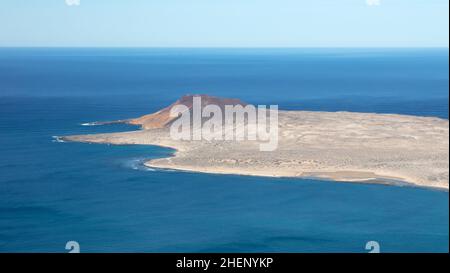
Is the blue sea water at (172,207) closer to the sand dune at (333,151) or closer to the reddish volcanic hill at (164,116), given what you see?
the sand dune at (333,151)

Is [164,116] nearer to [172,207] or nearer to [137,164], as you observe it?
[137,164]

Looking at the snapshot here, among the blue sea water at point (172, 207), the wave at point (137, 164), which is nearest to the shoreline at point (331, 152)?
the wave at point (137, 164)

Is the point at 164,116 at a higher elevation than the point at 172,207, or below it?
higher

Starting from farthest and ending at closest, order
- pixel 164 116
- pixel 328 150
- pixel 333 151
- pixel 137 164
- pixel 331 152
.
Result: pixel 164 116
pixel 328 150
pixel 333 151
pixel 331 152
pixel 137 164

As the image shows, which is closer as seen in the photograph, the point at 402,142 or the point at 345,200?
the point at 345,200

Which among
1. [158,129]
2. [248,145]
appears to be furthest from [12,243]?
[158,129]

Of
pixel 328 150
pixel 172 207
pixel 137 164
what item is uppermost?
pixel 328 150

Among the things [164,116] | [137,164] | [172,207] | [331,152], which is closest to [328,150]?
[331,152]

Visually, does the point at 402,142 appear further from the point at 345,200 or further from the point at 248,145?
the point at 345,200
